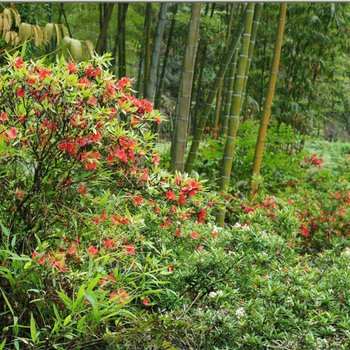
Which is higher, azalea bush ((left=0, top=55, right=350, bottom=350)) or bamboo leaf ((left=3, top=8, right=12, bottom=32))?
bamboo leaf ((left=3, top=8, right=12, bottom=32))

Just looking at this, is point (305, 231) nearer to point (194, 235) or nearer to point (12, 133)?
point (194, 235)

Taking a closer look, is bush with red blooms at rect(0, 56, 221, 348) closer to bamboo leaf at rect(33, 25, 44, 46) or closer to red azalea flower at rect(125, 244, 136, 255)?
red azalea flower at rect(125, 244, 136, 255)

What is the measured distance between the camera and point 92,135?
1.85m

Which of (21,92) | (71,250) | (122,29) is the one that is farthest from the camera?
(122,29)

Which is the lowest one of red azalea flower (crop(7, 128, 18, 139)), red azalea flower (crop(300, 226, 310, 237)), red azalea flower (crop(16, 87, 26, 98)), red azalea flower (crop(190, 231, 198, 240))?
red azalea flower (crop(300, 226, 310, 237))

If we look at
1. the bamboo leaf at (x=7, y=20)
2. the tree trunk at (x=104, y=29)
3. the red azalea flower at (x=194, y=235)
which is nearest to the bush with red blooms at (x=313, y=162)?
the tree trunk at (x=104, y=29)

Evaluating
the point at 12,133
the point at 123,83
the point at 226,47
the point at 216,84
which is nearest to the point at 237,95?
the point at 216,84

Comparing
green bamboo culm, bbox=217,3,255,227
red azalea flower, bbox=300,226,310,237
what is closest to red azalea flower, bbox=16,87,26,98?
green bamboo culm, bbox=217,3,255,227

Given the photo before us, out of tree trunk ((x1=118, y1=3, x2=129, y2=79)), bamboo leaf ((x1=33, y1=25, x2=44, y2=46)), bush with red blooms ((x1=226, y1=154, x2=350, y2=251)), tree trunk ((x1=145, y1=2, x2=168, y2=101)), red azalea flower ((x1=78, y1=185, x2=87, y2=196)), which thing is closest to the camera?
red azalea flower ((x1=78, y1=185, x2=87, y2=196))

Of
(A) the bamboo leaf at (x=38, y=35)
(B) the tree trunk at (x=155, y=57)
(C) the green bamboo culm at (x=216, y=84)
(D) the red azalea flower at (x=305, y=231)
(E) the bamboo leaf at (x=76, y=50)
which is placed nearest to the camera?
(E) the bamboo leaf at (x=76, y=50)

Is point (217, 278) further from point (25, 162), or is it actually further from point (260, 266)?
point (25, 162)

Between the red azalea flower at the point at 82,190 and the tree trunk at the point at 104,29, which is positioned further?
the tree trunk at the point at 104,29

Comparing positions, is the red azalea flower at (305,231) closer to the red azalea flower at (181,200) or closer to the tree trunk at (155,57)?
the tree trunk at (155,57)

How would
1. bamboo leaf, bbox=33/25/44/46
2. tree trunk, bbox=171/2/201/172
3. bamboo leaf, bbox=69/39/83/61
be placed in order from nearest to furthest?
bamboo leaf, bbox=69/39/83/61 < bamboo leaf, bbox=33/25/44/46 < tree trunk, bbox=171/2/201/172
